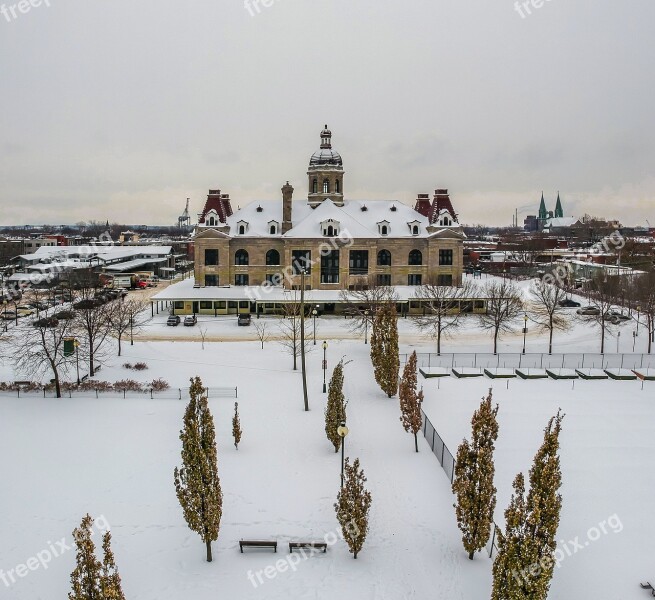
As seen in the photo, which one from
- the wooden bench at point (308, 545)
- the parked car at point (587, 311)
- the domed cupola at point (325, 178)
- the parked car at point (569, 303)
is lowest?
the wooden bench at point (308, 545)

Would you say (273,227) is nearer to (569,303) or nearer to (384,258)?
(384,258)

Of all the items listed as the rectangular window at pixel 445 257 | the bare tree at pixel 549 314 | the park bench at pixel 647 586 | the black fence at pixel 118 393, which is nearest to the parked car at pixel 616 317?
the bare tree at pixel 549 314

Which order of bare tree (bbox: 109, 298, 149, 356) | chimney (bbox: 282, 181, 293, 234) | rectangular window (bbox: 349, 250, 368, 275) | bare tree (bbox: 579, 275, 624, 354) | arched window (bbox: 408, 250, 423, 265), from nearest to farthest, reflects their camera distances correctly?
bare tree (bbox: 109, 298, 149, 356) < bare tree (bbox: 579, 275, 624, 354) < rectangular window (bbox: 349, 250, 368, 275) < chimney (bbox: 282, 181, 293, 234) < arched window (bbox: 408, 250, 423, 265)

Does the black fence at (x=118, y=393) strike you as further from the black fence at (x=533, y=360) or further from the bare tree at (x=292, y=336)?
the black fence at (x=533, y=360)

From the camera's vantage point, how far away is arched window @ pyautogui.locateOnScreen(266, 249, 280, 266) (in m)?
64.2

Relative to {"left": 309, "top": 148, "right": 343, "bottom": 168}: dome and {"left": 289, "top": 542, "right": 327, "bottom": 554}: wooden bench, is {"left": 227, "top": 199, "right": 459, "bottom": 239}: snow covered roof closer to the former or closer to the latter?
{"left": 309, "top": 148, "right": 343, "bottom": 168}: dome

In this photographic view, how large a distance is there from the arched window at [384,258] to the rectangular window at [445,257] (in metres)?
6.04

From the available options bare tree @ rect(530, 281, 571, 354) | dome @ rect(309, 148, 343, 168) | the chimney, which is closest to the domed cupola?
dome @ rect(309, 148, 343, 168)

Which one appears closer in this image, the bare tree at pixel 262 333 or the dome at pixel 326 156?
the bare tree at pixel 262 333

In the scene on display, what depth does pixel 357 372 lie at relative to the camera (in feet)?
121

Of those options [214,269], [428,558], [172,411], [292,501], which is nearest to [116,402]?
[172,411]

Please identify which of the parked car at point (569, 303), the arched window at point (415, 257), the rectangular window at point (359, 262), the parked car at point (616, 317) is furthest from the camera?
the arched window at point (415, 257)

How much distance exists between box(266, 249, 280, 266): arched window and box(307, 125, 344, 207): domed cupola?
29.5ft

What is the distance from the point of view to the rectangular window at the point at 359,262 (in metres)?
62.6
